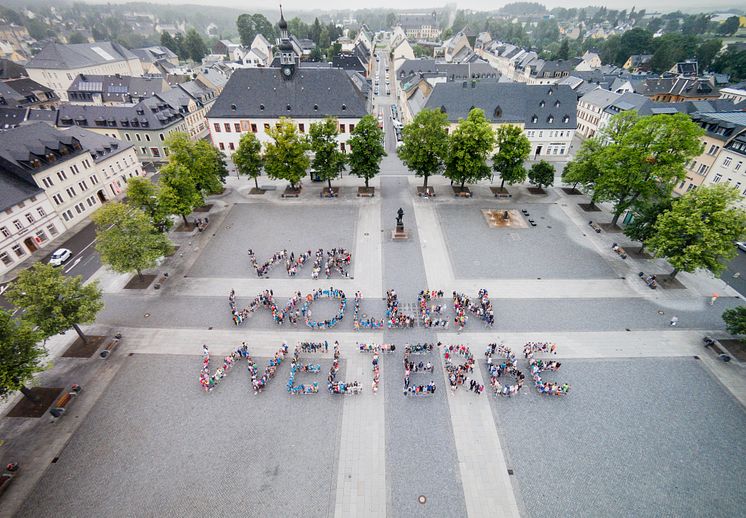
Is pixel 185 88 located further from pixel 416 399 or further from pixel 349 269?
pixel 416 399

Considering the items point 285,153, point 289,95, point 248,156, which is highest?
point 289,95

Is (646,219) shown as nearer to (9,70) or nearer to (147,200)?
(147,200)

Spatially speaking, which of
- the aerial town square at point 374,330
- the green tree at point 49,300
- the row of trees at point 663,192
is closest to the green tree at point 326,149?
the aerial town square at point 374,330

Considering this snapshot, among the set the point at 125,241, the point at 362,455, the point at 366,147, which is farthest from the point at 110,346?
the point at 366,147

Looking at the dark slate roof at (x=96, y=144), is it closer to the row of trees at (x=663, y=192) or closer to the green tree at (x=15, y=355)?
the green tree at (x=15, y=355)

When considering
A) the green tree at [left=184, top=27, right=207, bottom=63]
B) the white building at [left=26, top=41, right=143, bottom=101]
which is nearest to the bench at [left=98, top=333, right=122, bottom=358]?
the white building at [left=26, top=41, right=143, bottom=101]

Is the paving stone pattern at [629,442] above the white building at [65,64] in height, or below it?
below

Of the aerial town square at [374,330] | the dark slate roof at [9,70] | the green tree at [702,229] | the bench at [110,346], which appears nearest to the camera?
the aerial town square at [374,330]
